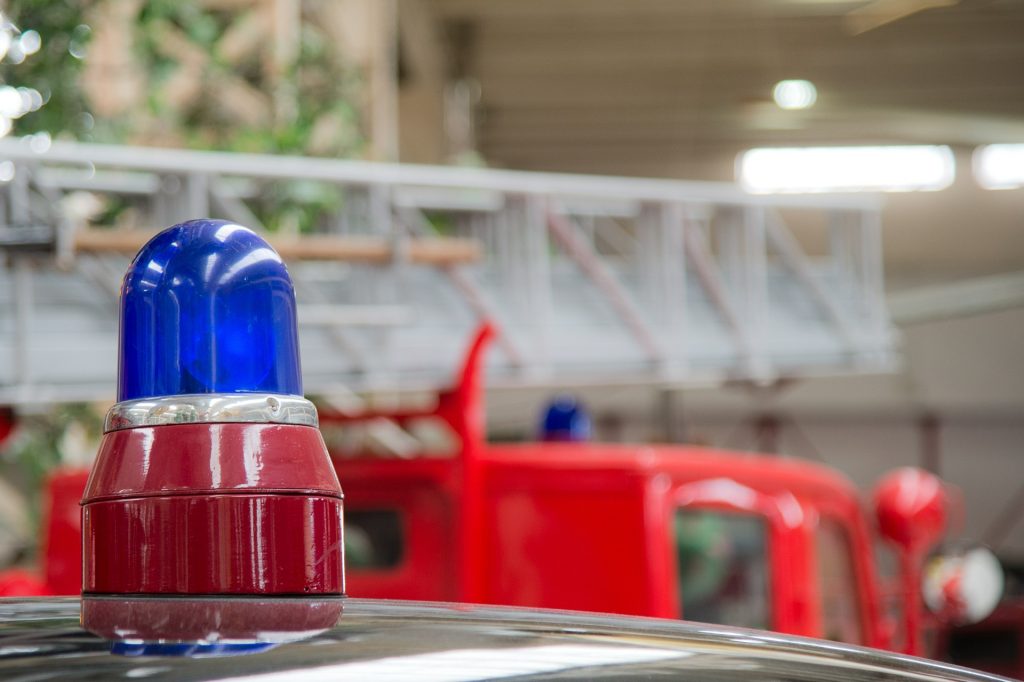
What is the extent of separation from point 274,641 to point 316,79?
19.9ft

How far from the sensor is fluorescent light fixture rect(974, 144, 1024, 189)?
19266 millimetres

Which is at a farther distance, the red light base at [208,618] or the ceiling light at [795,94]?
the ceiling light at [795,94]

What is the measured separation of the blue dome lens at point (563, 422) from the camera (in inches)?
178

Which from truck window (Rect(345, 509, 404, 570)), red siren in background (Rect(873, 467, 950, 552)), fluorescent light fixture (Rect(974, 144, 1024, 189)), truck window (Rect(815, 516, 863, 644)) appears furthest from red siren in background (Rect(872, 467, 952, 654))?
Result: fluorescent light fixture (Rect(974, 144, 1024, 189))

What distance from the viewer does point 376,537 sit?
11.7 feet

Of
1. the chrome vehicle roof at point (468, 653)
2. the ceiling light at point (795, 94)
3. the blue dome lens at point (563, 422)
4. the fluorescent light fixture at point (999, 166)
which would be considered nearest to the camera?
the chrome vehicle roof at point (468, 653)

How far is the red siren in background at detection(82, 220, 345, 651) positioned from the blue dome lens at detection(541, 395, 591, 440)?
3.31 m

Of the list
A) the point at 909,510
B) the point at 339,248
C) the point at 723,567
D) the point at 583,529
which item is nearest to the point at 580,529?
the point at 583,529

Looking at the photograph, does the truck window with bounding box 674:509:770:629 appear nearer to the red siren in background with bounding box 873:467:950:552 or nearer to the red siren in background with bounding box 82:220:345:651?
the red siren in background with bounding box 873:467:950:552

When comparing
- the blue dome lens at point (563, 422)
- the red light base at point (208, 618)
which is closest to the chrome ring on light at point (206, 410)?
the red light base at point (208, 618)

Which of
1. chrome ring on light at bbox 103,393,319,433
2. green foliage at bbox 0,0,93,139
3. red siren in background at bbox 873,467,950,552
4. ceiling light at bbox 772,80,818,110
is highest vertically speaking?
ceiling light at bbox 772,80,818,110

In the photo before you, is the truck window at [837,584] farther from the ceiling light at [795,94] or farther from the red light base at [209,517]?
the ceiling light at [795,94]

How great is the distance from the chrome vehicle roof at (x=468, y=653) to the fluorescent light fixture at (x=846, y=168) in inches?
747

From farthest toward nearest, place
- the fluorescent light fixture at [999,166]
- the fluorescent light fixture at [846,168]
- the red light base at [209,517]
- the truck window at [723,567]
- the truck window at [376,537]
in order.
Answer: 1. the fluorescent light fixture at [846,168]
2. the fluorescent light fixture at [999,166]
3. the truck window at [376,537]
4. the truck window at [723,567]
5. the red light base at [209,517]
